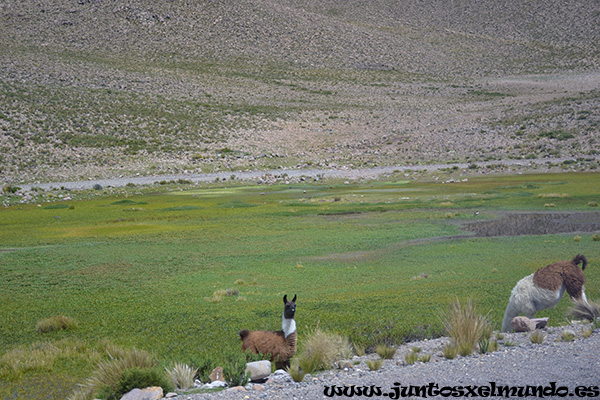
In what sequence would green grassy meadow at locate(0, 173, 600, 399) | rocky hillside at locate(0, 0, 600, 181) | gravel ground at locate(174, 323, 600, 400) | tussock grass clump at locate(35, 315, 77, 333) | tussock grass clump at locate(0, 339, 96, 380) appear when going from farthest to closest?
rocky hillside at locate(0, 0, 600, 181) < tussock grass clump at locate(35, 315, 77, 333) < green grassy meadow at locate(0, 173, 600, 399) < tussock grass clump at locate(0, 339, 96, 380) < gravel ground at locate(174, 323, 600, 400)

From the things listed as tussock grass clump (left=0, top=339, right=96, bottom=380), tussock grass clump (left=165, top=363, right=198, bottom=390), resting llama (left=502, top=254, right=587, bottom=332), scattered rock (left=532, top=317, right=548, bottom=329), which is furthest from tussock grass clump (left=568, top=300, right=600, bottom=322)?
tussock grass clump (left=0, top=339, right=96, bottom=380)

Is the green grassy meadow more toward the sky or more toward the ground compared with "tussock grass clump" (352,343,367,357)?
more toward the ground

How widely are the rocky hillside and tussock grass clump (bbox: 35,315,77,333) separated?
4326cm

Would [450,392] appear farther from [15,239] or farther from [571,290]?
[15,239]

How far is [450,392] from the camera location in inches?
266

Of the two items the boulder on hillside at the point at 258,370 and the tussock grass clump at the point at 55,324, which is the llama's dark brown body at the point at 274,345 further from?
the tussock grass clump at the point at 55,324

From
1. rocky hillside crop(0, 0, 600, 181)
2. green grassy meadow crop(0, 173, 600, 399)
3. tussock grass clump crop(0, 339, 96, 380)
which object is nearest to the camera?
tussock grass clump crop(0, 339, 96, 380)

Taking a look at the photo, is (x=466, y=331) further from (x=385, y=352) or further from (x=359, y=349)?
(x=359, y=349)

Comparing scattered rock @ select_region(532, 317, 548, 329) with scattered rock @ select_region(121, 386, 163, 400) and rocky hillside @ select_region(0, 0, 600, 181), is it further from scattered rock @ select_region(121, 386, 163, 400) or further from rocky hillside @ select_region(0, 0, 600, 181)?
rocky hillside @ select_region(0, 0, 600, 181)

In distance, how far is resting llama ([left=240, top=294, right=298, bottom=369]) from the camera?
26.9 feet

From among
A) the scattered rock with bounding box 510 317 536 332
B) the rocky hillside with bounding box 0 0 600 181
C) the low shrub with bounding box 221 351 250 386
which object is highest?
the rocky hillside with bounding box 0 0 600 181

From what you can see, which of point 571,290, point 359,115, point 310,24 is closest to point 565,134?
point 359,115

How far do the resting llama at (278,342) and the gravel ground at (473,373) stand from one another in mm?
353

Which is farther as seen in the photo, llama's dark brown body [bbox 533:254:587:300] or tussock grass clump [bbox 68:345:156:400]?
llama's dark brown body [bbox 533:254:587:300]
